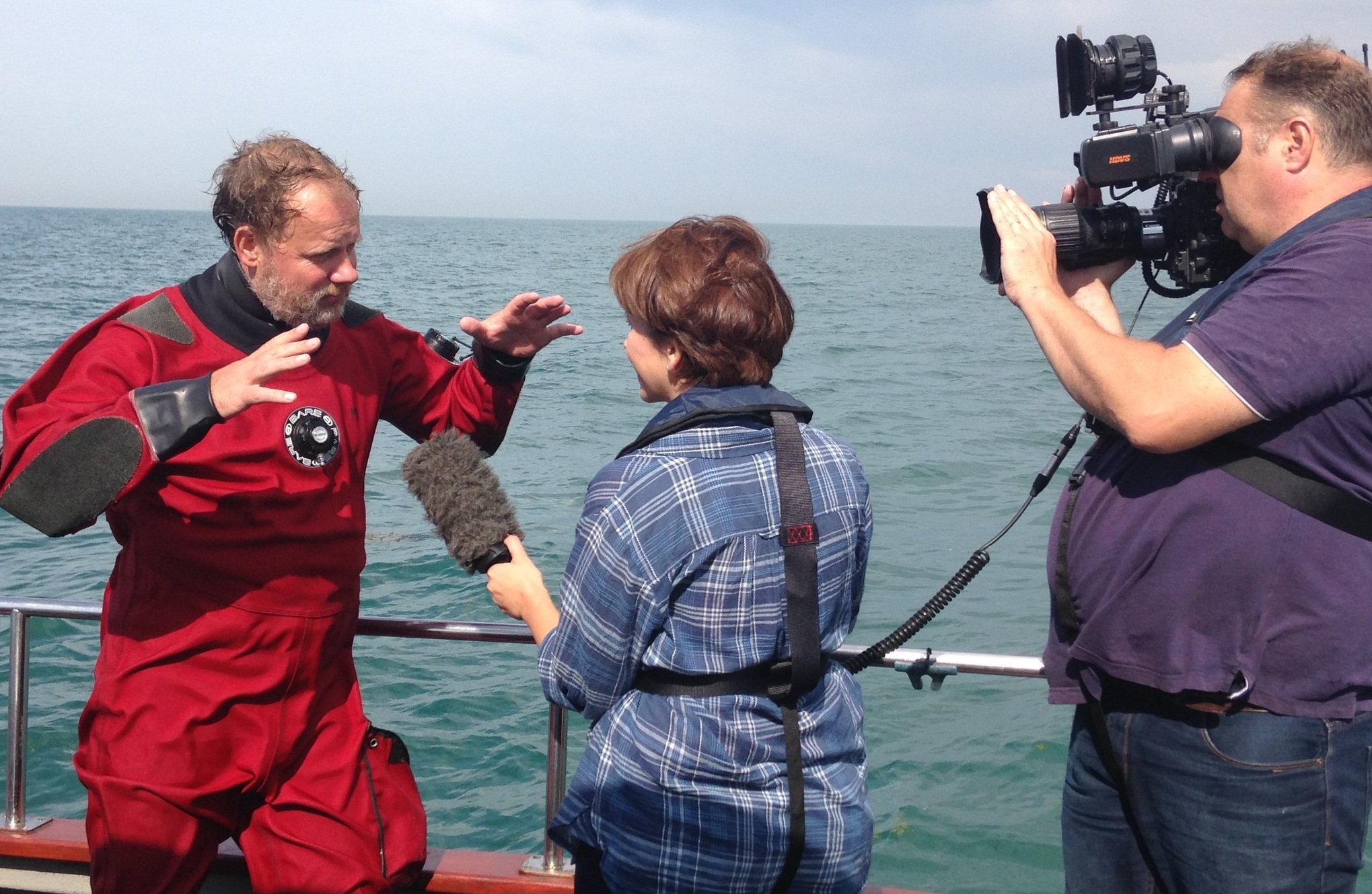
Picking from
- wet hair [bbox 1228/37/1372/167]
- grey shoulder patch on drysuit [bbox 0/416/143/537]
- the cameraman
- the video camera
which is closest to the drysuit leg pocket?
grey shoulder patch on drysuit [bbox 0/416/143/537]

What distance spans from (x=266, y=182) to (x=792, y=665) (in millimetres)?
1608

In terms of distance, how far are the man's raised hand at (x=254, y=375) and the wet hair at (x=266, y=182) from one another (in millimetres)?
493

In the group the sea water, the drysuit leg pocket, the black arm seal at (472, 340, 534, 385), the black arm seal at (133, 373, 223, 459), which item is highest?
the black arm seal at (472, 340, 534, 385)

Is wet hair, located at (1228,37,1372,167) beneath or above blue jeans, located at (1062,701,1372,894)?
above

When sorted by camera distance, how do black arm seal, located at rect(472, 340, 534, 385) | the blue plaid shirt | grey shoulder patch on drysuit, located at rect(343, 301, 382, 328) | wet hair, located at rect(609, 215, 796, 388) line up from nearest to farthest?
the blue plaid shirt
wet hair, located at rect(609, 215, 796, 388)
grey shoulder patch on drysuit, located at rect(343, 301, 382, 328)
black arm seal, located at rect(472, 340, 534, 385)

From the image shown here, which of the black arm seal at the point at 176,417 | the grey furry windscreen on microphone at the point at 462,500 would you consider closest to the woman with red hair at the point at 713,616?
the grey furry windscreen on microphone at the point at 462,500

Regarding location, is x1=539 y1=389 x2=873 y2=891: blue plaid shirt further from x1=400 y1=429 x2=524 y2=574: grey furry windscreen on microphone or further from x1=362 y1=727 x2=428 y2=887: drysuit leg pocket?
x1=362 y1=727 x2=428 y2=887: drysuit leg pocket

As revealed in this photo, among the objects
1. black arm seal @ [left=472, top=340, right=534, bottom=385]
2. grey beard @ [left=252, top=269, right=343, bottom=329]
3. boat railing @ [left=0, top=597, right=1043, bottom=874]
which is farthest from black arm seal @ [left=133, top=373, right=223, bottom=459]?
black arm seal @ [left=472, top=340, right=534, bottom=385]

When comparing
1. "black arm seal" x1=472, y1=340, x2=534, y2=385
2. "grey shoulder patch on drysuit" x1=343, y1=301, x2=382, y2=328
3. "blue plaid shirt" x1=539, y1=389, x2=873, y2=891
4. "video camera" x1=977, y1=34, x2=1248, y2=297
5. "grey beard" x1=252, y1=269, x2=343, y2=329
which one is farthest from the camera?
"black arm seal" x1=472, y1=340, x2=534, y2=385

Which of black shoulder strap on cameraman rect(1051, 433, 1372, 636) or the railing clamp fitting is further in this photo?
the railing clamp fitting

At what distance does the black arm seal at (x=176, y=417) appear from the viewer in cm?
223

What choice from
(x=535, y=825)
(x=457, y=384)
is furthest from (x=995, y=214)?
(x=535, y=825)

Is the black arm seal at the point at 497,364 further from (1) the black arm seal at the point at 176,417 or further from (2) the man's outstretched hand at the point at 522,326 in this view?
(1) the black arm seal at the point at 176,417

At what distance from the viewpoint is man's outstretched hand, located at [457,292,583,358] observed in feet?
9.83
